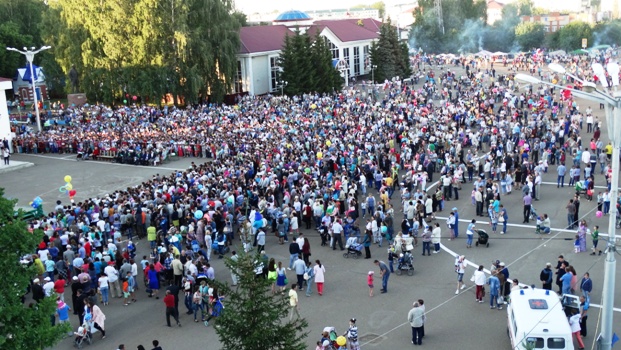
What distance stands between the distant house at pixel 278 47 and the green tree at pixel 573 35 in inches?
1620

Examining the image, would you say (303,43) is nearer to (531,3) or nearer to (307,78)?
(307,78)

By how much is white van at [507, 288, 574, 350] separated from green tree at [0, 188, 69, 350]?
27.1 feet

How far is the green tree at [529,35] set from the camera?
337 ft

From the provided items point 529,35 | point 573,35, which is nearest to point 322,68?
point 573,35

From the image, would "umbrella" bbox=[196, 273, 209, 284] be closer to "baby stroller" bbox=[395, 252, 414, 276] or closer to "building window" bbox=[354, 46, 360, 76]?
"baby stroller" bbox=[395, 252, 414, 276]

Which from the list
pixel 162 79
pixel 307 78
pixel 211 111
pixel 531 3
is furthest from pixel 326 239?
pixel 531 3

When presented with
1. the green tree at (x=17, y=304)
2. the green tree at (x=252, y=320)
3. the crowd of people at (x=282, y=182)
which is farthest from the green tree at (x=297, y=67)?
the green tree at (x=252, y=320)

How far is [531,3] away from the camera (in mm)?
160250

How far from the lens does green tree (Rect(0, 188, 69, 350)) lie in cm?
927

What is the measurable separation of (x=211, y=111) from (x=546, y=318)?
110ft

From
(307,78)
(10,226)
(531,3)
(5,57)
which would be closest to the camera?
(10,226)

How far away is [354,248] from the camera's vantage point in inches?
767

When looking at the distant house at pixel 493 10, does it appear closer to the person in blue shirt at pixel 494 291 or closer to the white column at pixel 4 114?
the white column at pixel 4 114

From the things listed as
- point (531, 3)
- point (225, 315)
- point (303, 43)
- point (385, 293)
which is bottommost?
point (385, 293)
